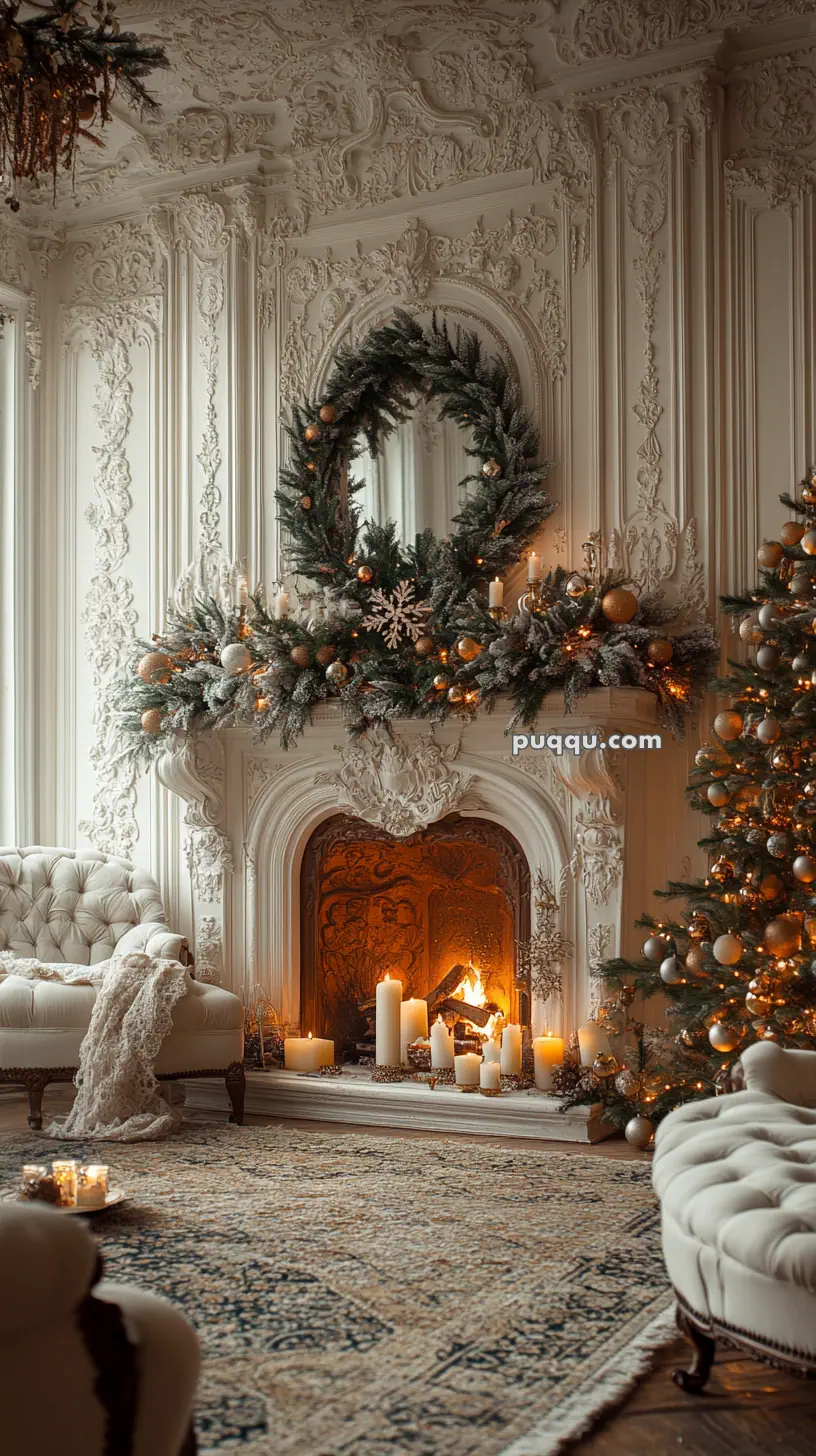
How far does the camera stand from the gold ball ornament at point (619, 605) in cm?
518

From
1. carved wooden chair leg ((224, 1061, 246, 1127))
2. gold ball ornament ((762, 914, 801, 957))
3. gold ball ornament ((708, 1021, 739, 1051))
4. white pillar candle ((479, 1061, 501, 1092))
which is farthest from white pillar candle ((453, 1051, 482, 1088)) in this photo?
gold ball ornament ((762, 914, 801, 957))

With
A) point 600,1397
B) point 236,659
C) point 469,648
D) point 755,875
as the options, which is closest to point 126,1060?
point 236,659

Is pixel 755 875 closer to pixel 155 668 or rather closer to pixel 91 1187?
pixel 91 1187

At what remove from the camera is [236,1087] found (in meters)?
5.41

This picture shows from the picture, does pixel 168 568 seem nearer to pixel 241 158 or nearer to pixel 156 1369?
pixel 241 158

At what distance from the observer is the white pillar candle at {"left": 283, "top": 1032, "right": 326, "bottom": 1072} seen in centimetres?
580

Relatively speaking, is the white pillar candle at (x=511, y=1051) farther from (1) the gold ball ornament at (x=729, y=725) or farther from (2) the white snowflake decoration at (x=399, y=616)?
(2) the white snowflake decoration at (x=399, y=616)

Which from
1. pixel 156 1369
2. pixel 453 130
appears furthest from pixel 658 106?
pixel 156 1369

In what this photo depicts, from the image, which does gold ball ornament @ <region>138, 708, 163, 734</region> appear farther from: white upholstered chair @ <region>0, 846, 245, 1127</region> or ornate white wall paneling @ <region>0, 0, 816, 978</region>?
white upholstered chair @ <region>0, 846, 245, 1127</region>

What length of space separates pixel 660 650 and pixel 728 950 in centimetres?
122

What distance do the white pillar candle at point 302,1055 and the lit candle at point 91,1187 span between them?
82.3 inches

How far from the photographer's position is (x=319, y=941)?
611 cm

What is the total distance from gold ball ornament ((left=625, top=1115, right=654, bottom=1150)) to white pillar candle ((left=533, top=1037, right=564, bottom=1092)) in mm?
490

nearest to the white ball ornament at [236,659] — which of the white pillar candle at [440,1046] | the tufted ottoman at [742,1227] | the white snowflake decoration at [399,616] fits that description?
the white snowflake decoration at [399,616]
